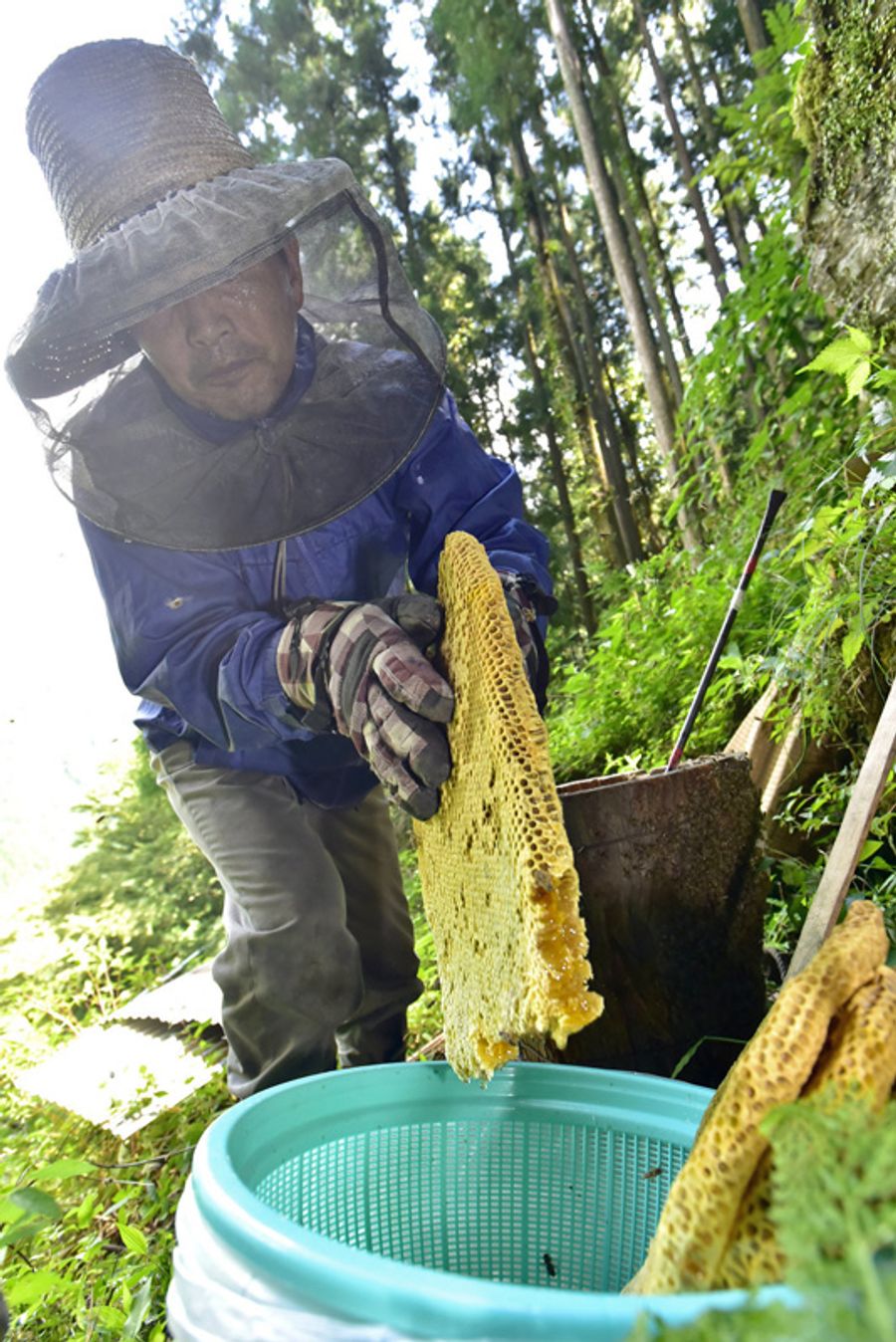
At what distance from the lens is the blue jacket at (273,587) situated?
1.76m

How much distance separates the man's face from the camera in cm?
170

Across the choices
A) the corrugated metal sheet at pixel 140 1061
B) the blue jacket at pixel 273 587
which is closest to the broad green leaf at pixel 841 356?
the blue jacket at pixel 273 587

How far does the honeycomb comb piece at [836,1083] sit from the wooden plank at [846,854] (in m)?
0.41

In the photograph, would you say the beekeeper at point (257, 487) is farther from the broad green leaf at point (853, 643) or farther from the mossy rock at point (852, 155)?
the mossy rock at point (852, 155)

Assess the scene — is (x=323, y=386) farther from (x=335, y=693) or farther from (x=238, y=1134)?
(x=238, y=1134)

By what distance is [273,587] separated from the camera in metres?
2.02

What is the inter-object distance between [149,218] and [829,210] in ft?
6.98

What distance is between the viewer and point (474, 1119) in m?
1.35

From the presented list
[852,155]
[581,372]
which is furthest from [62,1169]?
[581,372]

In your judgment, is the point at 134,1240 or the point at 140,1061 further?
the point at 140,1061

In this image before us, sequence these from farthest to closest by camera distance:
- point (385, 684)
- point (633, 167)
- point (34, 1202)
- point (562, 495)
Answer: point (633, 167) < point (562, 495) < point (385, 684) < point (34, 1202)

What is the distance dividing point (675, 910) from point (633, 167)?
15310 mm

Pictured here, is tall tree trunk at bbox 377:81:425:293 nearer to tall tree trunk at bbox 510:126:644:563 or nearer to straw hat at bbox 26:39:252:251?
tall tree trunk at bbox 510:126:644:563

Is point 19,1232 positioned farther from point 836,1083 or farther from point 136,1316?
point 836,1083
